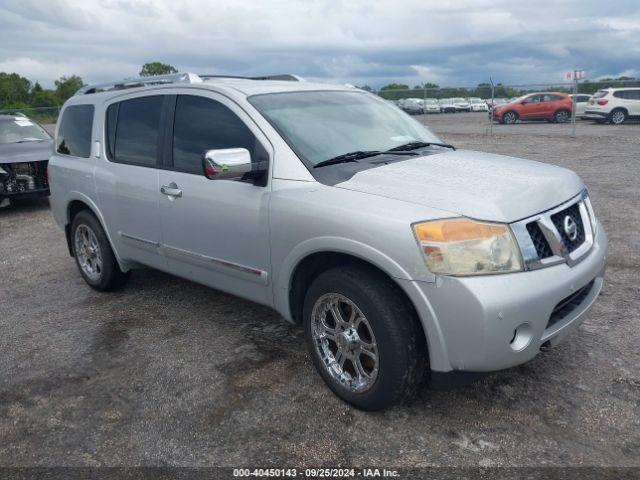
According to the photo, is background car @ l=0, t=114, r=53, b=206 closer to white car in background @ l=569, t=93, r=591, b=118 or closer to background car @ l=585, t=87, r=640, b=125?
background car @ l=585, t=87, r=640, b=125

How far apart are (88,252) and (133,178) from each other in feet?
4.33

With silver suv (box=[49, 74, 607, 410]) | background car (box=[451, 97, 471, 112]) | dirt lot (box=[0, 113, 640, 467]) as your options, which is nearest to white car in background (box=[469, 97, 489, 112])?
background car (box=[451, 97, 471, 112])

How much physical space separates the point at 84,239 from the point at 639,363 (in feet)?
14.9

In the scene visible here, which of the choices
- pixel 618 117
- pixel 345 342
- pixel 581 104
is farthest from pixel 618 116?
pixel 345 342

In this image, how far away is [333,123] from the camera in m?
3.88

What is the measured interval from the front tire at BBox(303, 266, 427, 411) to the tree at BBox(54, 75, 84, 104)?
5276 centimetres

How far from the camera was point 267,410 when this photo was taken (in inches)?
129

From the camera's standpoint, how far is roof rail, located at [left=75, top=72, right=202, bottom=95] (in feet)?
14.2

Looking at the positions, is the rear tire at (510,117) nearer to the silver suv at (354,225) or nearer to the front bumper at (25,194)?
the front bumper at (25,194)

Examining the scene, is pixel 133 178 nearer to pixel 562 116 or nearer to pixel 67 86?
pixel 562 116

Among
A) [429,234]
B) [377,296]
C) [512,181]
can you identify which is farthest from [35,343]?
[512,181]

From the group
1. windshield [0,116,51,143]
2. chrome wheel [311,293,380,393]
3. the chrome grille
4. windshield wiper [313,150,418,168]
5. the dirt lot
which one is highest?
windshield [0,116,51,143]

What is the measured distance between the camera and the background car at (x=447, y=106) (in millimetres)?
36700

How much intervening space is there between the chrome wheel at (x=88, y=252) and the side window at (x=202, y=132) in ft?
5.09
